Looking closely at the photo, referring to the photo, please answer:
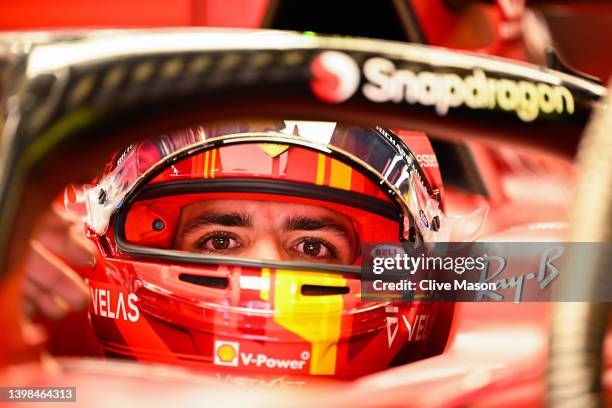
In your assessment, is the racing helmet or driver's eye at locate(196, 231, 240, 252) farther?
driver's eye at locate(196, 231, 240, 252)

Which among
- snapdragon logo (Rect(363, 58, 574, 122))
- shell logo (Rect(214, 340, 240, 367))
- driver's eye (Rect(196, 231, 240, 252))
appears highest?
driver's eye (Rect(196, 231, 240, 252))

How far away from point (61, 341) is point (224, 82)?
21.2 inches

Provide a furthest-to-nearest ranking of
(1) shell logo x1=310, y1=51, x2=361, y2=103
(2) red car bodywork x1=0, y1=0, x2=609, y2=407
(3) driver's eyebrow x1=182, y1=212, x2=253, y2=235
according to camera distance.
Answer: (3) driver's eyebrow x1=182, y1=212, x2=253, y2=235 → (2) red car bodywork x1=0, y1=0, x2=609, y2=407 → (1) shell logo x1=310, y1=51, x2=361, y2=103

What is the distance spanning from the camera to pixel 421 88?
0.37 m

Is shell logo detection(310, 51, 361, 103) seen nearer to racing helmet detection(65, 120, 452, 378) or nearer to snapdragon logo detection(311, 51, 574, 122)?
snapdragon logo detection(311, 51, 574, 122)

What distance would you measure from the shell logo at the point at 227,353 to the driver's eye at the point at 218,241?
0.48ft

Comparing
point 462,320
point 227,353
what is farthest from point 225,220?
point 462,320

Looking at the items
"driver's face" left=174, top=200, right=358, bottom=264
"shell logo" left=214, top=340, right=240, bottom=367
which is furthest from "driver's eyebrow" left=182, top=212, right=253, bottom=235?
"shell logo" left=214, top=340, right=240, bottom=367

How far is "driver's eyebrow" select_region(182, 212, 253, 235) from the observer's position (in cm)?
83

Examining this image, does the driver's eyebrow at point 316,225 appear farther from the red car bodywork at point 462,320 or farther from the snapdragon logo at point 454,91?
the snapdragon logo at point 454,91

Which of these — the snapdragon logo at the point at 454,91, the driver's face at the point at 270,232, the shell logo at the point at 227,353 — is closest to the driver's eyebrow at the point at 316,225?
the driver's face at the point at 270,232

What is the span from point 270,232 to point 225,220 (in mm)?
58

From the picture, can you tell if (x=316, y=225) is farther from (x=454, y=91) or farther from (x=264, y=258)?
(x=454, y=91)

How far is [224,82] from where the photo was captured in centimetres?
34
